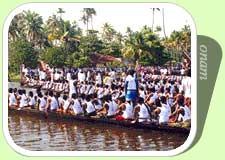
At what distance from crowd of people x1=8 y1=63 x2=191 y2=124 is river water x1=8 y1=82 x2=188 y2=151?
0.13 m

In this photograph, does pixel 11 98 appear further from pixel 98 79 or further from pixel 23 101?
pixel 98 79

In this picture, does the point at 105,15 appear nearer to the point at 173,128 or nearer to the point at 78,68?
the point at 78,68

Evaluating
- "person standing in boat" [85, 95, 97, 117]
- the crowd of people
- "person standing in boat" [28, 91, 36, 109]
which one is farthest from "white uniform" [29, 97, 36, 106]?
"person standing in boat" [85, 95, 97, 117]

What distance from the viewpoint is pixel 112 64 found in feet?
32.6

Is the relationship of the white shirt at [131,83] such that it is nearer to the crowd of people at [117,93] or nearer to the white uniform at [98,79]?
the crowd of people at [117,93]

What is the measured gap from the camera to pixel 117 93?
998cm

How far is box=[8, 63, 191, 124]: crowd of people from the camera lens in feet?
32.5

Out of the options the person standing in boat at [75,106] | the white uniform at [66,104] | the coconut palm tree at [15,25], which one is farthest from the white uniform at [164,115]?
the coconut palm tree at [15,25]

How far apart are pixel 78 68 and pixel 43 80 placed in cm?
39

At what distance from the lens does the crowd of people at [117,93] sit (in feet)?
32.5

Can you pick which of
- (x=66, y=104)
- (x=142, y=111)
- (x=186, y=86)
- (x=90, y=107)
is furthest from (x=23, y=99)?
(x=186, y=86)
